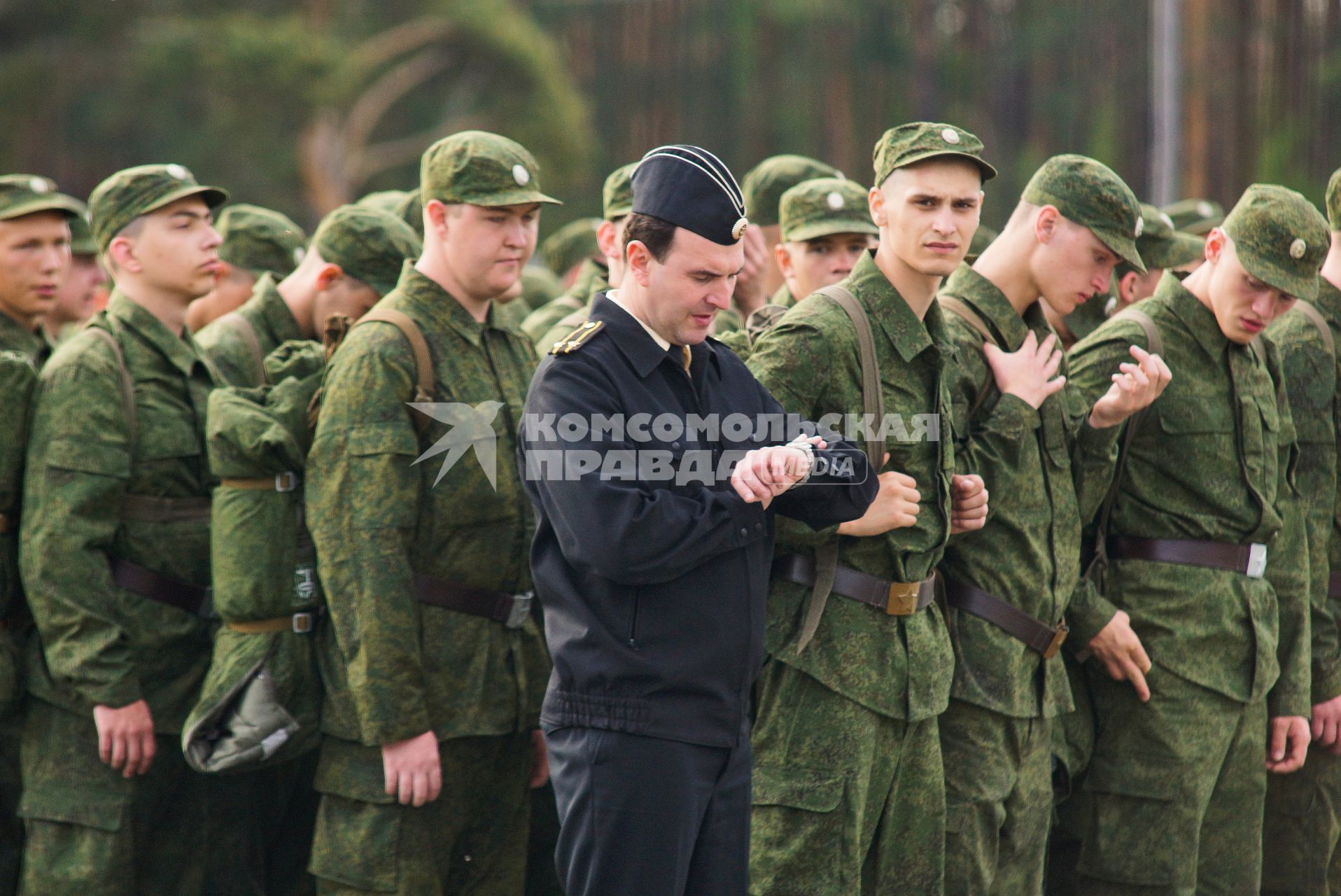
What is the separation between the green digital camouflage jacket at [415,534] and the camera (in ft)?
13.4

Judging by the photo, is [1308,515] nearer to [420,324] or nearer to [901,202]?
[901,202]

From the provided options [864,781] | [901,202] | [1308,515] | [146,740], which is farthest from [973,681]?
[146,740]

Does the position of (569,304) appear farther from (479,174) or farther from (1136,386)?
(1136,386)

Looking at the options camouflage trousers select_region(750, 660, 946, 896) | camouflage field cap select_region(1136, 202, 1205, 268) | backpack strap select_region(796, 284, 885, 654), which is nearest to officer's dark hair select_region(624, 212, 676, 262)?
backpack strap select_region(796, 284, 885, 654)

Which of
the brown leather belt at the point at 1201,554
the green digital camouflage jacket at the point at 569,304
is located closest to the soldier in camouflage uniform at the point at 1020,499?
the brown leather belt at the point at 1201,554

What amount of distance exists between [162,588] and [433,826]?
1.22 metres

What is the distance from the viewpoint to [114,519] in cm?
459

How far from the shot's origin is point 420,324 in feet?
14.1

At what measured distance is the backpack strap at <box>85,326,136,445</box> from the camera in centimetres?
463

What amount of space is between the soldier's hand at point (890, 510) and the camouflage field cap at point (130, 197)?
98.8 inches

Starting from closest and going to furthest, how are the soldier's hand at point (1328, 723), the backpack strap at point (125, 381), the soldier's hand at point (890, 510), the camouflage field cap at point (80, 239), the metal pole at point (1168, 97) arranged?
the soldier's hand at point (890, 510)
the backpack strap at point (125, 381)
the soldier's hand at point (1328, 723)
the camouflage field cap at point (80, 239)
the metal pole at point (1168, 97)

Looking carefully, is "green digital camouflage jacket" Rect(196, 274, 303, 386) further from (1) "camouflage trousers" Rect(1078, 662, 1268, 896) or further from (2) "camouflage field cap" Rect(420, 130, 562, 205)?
(1) "camouflage trousers" Rect(1078, 662, 1268, 896)

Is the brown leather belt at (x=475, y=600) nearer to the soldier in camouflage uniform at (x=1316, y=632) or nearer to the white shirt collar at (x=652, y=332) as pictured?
the white shirt collar at (x=652, y=332)

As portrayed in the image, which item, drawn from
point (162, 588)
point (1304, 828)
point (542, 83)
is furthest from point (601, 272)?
point (542, 83)
